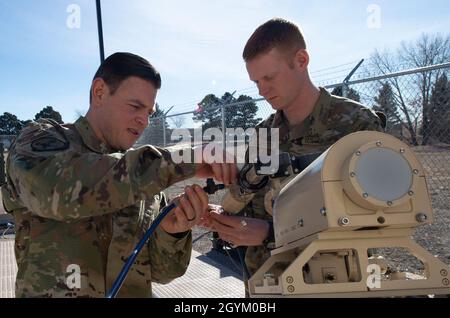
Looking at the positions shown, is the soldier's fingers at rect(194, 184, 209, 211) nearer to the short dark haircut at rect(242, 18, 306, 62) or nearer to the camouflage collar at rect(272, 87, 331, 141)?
the camouflage collar at rect(272, 87, 331, 141)

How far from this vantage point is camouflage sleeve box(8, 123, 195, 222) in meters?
1.38

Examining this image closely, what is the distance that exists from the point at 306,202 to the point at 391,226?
0.79 feet

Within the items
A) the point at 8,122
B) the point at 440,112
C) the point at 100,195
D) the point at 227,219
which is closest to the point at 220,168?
the point at 100,195

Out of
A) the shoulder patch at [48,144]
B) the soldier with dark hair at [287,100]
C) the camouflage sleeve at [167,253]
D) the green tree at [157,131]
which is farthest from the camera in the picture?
the green tree at [157,131]

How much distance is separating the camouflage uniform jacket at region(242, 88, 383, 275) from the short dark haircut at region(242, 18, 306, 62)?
320 mm

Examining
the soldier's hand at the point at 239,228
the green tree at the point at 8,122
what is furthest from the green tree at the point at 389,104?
the green tree at the point at 8,122

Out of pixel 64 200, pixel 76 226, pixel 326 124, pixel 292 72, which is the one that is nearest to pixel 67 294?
pixel 76 226

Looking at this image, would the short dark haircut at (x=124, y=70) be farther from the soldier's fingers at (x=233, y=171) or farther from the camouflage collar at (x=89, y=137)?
the soldier's fingers at (x=233, y=171)

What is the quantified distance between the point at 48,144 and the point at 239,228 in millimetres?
1036

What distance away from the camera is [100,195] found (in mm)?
1390

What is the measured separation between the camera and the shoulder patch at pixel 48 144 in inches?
60.4

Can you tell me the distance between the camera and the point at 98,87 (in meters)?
2.03

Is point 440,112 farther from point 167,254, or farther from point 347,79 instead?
point 167,254

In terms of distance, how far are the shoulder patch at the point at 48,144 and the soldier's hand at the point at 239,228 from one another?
0.88 m
